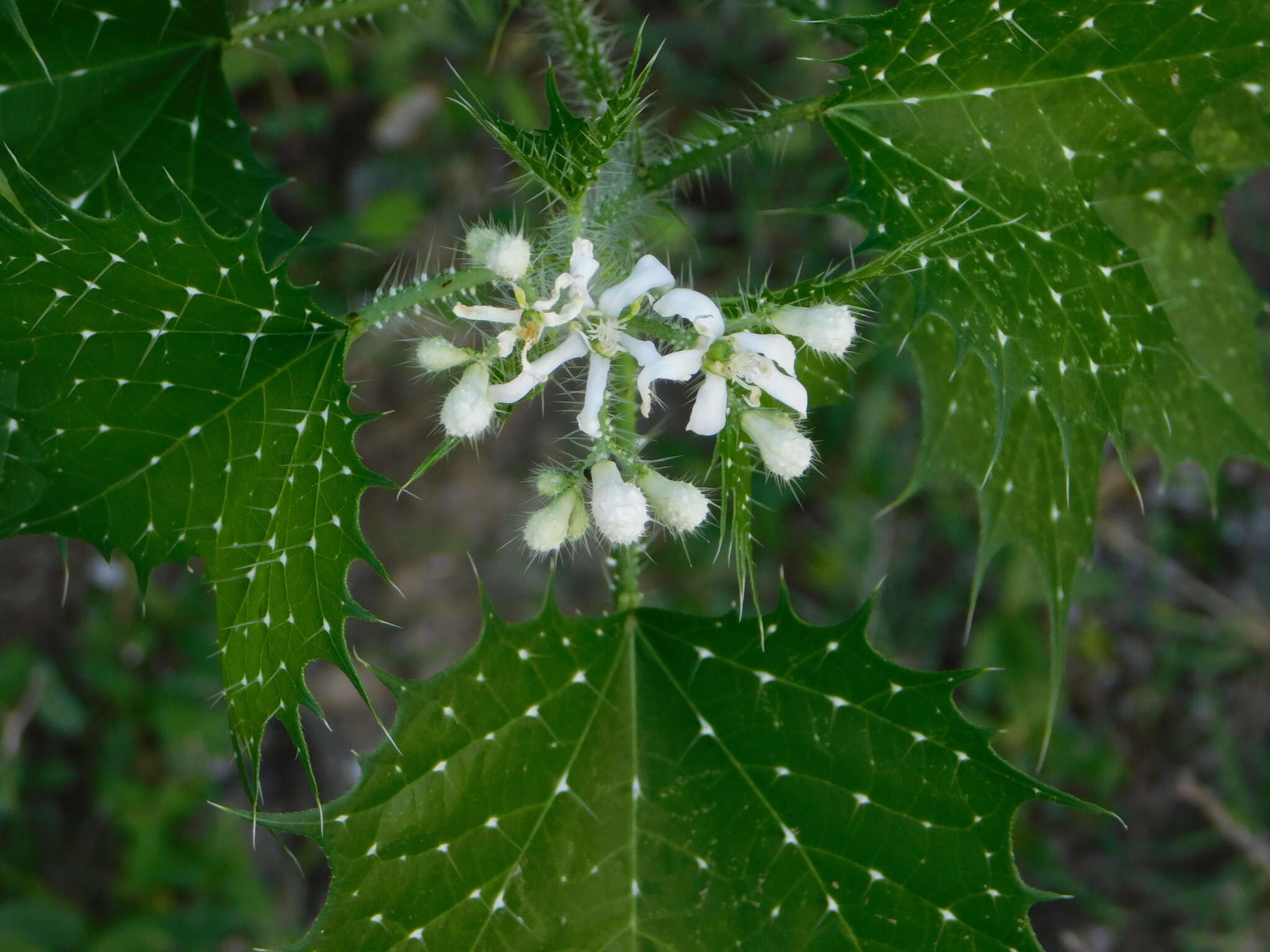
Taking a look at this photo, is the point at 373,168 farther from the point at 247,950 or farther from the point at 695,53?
the point at 247,950

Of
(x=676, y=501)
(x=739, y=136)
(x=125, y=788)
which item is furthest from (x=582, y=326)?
(x=125, y=788)

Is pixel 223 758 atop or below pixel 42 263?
below

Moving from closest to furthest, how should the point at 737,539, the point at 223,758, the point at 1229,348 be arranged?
the point at 737,539 < the point at 1229,348 < the point at 223,758

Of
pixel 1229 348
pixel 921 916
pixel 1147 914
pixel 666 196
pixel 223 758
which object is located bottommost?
pixel 1147 914

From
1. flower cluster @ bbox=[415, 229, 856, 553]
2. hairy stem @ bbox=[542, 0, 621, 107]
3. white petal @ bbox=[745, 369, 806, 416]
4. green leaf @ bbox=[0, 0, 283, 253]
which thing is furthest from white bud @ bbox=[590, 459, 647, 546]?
green leaf @ bbox=[0, 0, 283, 253]

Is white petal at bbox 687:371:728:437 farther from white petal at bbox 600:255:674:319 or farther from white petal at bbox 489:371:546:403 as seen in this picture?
white petal at bbox 489:371:546:403

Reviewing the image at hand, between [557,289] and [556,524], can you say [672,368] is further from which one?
[556,524]

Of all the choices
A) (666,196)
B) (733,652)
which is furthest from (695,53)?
(733,652)

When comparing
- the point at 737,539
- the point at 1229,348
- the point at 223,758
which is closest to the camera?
the point at 737,539
